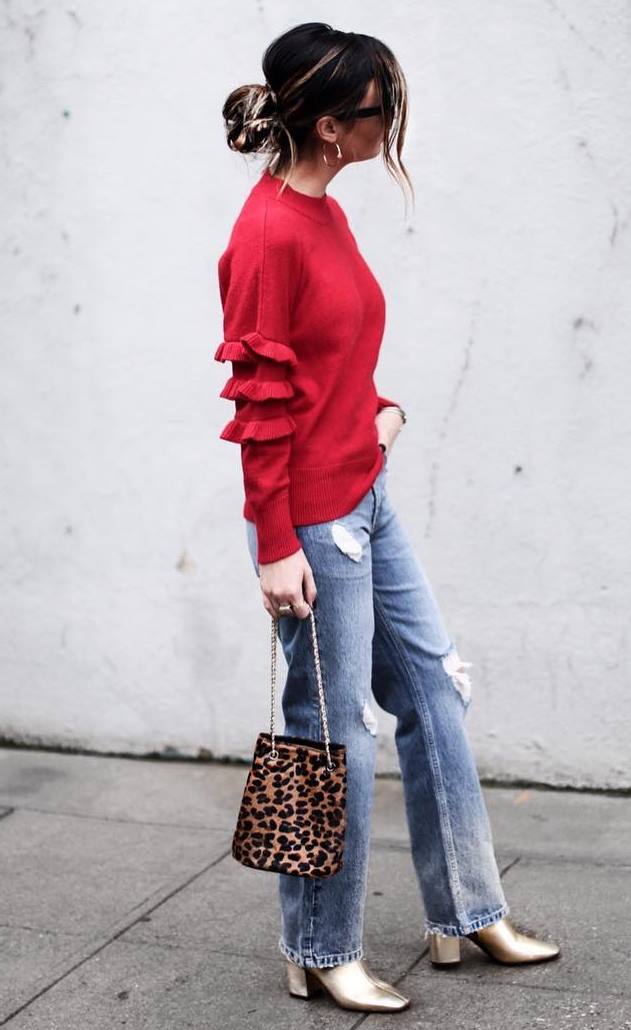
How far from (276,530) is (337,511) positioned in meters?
0.16

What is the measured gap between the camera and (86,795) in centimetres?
451

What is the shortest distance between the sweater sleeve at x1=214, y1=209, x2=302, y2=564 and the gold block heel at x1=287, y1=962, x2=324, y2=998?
37.0 inches

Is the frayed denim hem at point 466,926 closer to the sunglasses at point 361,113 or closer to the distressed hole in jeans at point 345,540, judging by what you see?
the distressed hole in jeans at point 345,540

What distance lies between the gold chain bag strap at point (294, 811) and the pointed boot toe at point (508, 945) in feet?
1.68

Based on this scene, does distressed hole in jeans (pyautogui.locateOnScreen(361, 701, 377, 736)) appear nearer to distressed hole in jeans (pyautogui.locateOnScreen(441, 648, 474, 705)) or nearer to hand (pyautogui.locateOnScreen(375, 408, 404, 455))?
distressed hole in jeans (pyautogui.locateOnScreen(441, 648, 474, 705))

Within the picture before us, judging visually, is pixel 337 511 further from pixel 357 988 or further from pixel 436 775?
pixel 357 988

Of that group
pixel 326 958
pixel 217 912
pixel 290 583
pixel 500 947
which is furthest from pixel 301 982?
pixel 290 583

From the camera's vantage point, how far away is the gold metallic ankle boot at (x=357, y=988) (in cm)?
291

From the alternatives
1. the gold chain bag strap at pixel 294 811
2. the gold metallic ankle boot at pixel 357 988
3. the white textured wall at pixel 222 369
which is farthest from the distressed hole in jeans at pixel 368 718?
the white textured wall at pixel 222 369

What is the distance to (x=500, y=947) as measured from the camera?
3057 mm

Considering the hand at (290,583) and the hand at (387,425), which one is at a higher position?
the hand at (387,425)

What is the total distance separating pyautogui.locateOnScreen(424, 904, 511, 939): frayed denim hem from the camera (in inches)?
118

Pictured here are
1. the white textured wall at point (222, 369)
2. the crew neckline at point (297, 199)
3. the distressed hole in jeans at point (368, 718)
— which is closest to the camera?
the crew neckline at point (297, 199)

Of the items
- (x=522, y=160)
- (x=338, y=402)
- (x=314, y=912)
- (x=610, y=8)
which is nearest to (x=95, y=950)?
(x=314, y=912)
